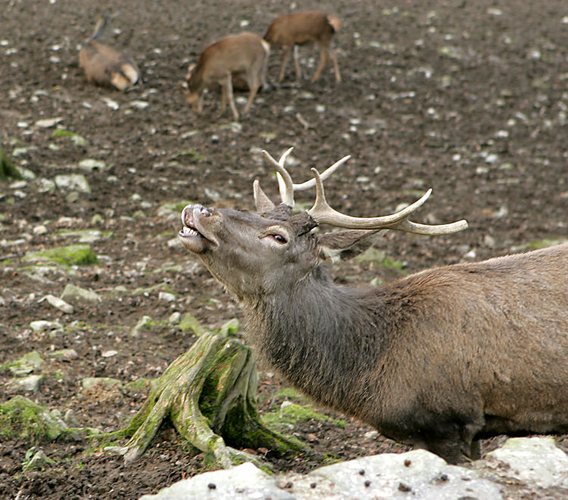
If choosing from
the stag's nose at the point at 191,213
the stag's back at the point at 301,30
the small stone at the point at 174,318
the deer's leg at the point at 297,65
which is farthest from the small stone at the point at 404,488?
the stag's back at the point at 301,30

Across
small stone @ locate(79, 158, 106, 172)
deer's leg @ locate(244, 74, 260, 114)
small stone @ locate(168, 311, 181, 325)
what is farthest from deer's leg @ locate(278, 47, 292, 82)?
small stone @ locate(168, 311, 181, 325)

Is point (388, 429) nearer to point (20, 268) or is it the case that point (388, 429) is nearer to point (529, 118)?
point (20, 268)

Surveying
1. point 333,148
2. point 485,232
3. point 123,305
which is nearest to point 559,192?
point 485,232

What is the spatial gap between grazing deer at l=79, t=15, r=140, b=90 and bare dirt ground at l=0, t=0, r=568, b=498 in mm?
190

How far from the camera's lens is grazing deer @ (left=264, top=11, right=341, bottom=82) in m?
15.9

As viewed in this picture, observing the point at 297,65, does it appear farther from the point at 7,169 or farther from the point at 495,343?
the point at 495,343

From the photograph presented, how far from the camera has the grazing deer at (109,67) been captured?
1448 centimetres

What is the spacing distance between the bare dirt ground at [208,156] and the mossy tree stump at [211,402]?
0.11 meters

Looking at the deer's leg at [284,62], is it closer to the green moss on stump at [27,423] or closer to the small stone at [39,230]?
the small stone at [39,230]

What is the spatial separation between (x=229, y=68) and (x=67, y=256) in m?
5.76

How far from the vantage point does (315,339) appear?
6.17m

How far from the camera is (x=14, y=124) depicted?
13109 millimetres

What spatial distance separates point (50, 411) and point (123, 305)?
2.27 metres

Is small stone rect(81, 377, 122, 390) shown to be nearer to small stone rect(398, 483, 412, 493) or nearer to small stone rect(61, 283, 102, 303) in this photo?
small stone rect(61, 283, 102, 303)
